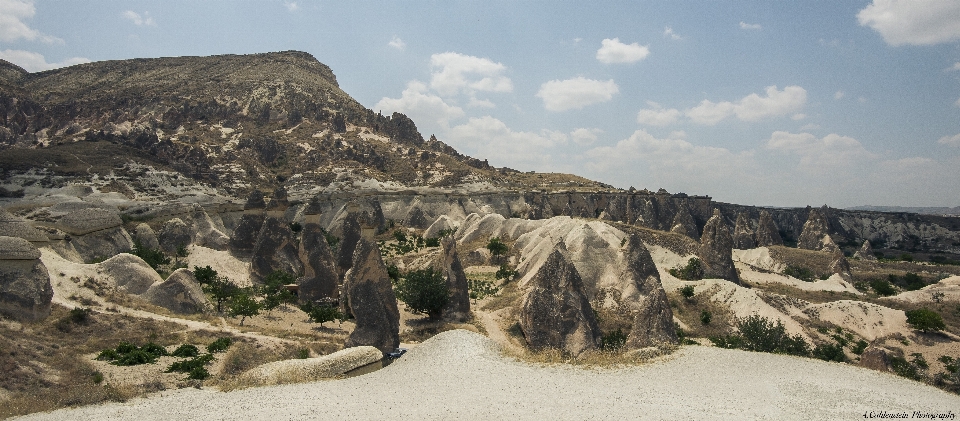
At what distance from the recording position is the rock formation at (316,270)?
27.7m

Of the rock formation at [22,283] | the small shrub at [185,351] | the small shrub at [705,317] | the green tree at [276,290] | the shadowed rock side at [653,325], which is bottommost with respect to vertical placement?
the small shrub at [705,317]

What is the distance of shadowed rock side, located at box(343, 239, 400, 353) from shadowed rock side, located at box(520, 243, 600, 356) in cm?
503

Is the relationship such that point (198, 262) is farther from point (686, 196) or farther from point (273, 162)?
point (686, 196)

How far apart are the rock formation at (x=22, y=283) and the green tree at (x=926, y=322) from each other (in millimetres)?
39810

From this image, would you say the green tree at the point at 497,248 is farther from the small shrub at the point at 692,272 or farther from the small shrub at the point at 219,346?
the small shrub at the point at 219,346

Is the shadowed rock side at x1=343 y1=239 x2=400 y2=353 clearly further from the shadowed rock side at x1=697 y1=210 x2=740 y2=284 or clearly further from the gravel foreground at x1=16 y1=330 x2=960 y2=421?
the shadowed rock side at x1=697 y1=210 x2=740 y2=284

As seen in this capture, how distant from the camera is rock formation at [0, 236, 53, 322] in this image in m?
16.1

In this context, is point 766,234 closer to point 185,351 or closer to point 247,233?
point 247,233

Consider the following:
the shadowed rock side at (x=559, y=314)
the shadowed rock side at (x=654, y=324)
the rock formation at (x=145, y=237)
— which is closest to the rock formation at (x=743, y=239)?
the shadowed rock side at (x=654, y=324)

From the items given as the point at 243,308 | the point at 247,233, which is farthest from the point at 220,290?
the point at 247,233

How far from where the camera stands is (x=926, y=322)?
27.7 meters

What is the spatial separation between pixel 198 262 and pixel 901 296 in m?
47.4

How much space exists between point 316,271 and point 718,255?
29464 mm

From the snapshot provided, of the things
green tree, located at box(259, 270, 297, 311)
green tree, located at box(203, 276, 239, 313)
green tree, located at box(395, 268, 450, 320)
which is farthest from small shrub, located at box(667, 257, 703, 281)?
green tree, located at box(203, 276, 239, 313)
